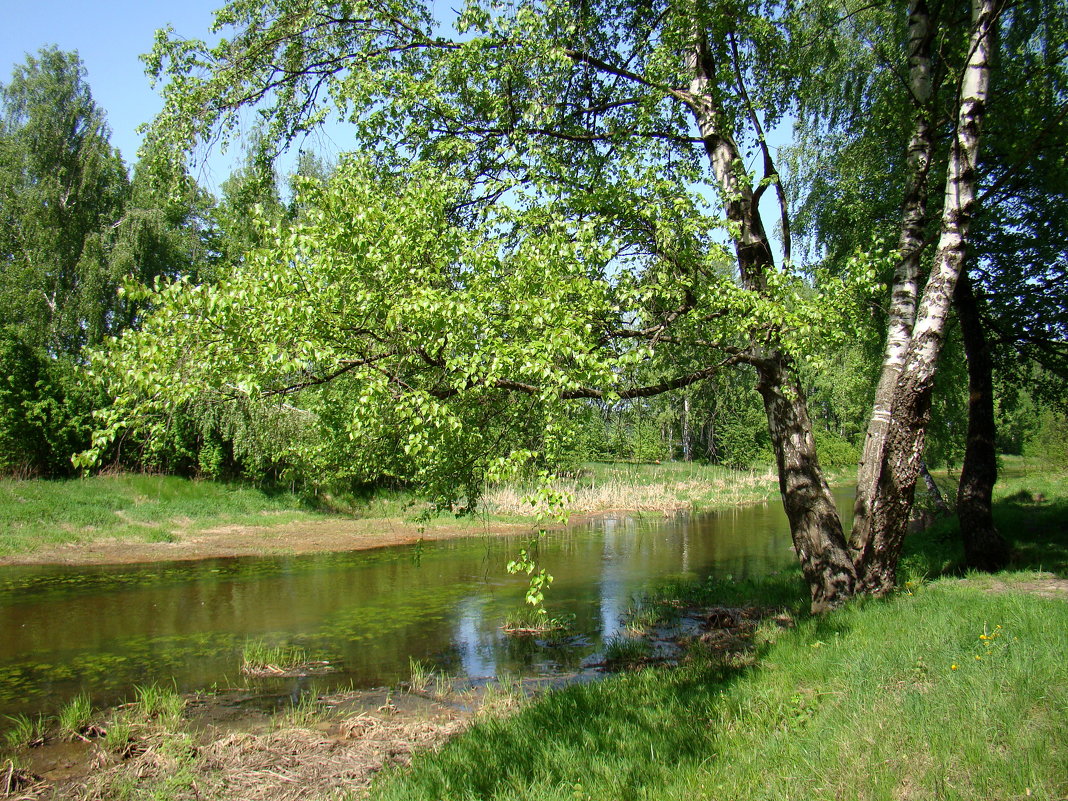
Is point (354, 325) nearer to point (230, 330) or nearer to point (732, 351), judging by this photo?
point (230, 330)

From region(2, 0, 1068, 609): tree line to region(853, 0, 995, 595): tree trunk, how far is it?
37mm

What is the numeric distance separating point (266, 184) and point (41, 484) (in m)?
18.7

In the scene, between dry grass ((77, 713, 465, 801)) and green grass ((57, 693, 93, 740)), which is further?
green grass ((57, 693, 93, 740))

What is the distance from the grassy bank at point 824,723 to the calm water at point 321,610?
366 cm

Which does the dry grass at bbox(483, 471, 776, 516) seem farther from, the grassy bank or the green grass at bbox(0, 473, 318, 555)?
the grassy bank

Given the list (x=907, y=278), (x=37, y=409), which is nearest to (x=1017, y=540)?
(x=907, y=278)

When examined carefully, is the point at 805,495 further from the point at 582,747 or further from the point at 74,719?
the point at 74,719

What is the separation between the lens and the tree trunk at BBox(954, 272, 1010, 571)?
11289 millimetres

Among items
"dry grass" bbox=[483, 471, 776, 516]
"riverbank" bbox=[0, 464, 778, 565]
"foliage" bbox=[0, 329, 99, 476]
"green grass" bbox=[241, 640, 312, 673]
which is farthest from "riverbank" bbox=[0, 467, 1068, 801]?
"foliage" bbox=[0, 329, 99, 476]

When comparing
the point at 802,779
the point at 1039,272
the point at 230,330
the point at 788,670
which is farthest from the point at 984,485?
the point at 230,330

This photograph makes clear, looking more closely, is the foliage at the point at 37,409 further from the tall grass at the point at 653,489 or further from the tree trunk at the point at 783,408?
the tree trunk at the point at 783,408

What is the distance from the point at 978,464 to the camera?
11805 mm

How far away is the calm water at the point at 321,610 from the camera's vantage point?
400 inches

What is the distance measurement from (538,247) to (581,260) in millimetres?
594
